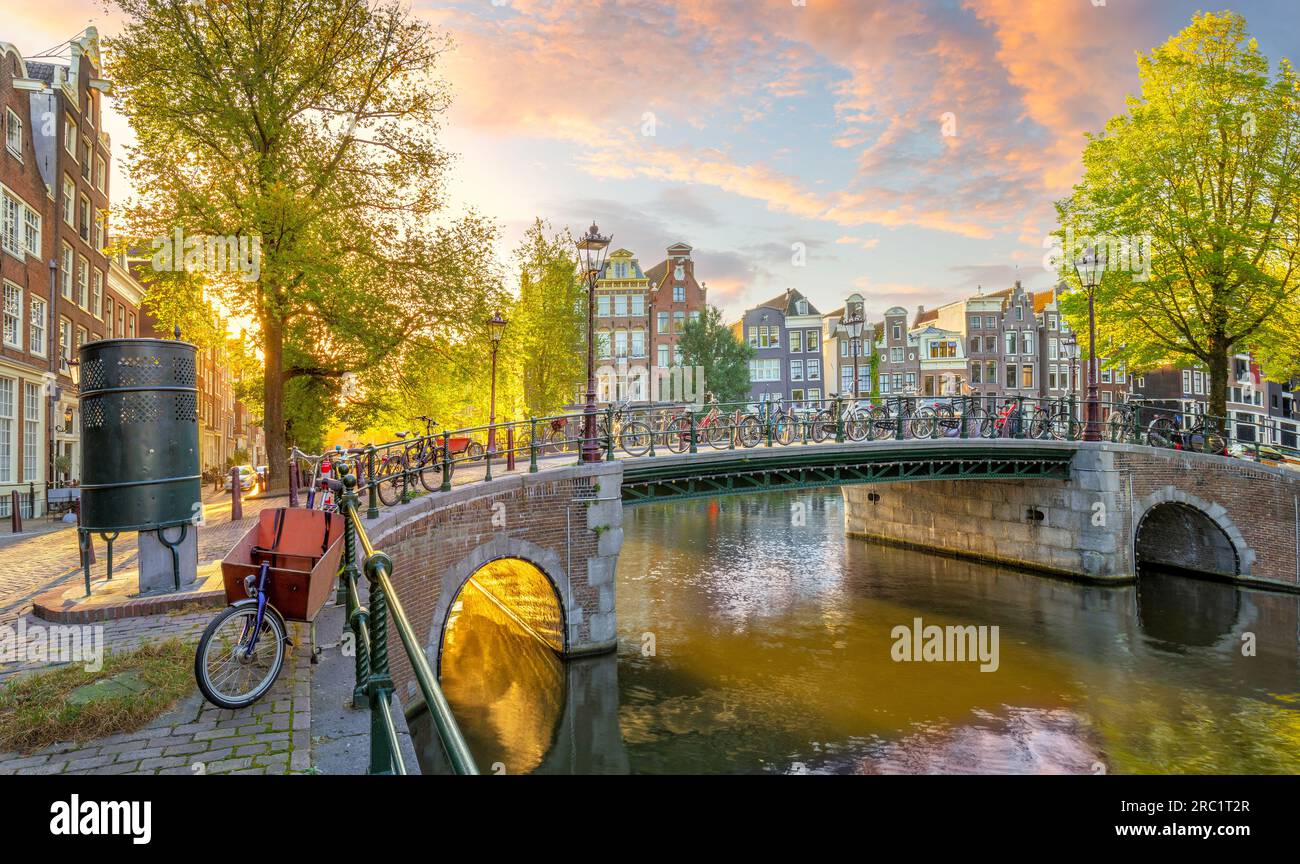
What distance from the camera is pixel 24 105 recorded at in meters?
24.1

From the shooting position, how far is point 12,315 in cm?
2312

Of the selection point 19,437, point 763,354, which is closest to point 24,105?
point 19,437

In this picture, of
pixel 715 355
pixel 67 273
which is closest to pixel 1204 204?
pixel 715 355

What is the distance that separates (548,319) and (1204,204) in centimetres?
2611

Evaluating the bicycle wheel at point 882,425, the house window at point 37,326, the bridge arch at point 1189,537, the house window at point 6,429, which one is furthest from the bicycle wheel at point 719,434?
the house window at point 37,326

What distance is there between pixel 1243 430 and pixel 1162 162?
3535 cm

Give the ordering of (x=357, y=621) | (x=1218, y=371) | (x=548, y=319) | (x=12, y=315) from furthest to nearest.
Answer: (x=548, y=319) → (x=1218, y=371) → (x=12, y=315) → (x=357, y=621)

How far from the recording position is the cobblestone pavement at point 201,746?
3.98 m

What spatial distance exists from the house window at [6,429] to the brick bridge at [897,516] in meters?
14.9

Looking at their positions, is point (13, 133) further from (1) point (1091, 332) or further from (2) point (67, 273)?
(1) point (1091, 332)

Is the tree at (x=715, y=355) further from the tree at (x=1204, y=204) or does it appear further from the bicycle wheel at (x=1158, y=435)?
the bicycle wheel at (x=1158, y=435)

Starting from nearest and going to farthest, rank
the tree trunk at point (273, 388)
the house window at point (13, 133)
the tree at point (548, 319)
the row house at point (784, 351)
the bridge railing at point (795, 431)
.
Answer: the bridge railing at point (795, 431) < the tree trunk at point (273, 388) < the house window at point (13, 133) < the tree at point (548, 319) < the row house at point (784, 351)

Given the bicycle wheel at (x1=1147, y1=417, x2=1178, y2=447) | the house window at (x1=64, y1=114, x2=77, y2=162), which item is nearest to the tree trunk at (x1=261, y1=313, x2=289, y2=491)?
the house window at (x1=64, y1=114, x2=77, y2=162)
